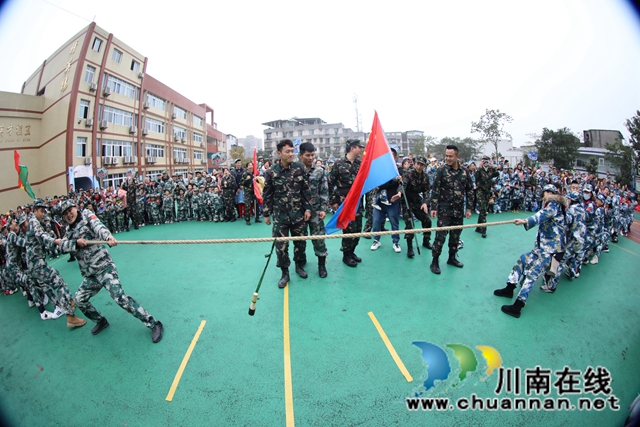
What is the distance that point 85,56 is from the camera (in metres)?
6.45

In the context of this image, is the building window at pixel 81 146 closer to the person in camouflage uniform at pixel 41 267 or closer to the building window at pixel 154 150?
the person in camouflage uniform at pixel 41 267

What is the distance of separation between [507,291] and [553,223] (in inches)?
46.9

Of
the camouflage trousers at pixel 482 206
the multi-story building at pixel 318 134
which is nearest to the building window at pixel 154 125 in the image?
the camouflage trousers at pixel 482 206

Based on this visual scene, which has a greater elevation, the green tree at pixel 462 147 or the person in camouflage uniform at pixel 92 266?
the green tree at pixel 462 147

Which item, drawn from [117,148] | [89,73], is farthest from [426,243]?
[117,148]

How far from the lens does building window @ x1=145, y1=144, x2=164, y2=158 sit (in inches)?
1076

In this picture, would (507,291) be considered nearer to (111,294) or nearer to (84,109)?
(111,294)

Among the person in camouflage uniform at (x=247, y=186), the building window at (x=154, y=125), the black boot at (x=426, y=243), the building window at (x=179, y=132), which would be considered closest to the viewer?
the black boot at (x=426, y=243)

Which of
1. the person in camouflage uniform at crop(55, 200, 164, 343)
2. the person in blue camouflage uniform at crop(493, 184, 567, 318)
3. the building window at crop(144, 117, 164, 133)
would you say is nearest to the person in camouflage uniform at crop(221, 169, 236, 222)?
the person in camouflage uniform at crop(55, 200, 164, 343)

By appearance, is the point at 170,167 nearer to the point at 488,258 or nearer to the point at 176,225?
the point at 176,225

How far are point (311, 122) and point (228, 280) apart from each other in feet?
240

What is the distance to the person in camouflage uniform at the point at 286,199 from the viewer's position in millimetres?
4617

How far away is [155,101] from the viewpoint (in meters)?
27.5

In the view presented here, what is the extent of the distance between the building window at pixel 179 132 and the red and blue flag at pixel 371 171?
111ft
